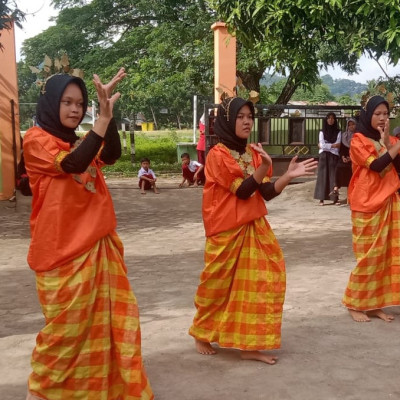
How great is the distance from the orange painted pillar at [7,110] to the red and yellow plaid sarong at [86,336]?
9.79m

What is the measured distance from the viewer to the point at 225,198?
434 centimetres

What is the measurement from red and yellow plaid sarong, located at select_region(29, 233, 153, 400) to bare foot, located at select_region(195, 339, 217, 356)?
109 centimetres

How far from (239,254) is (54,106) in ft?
5.41

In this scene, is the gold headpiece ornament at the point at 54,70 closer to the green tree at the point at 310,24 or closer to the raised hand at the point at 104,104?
the raised hand at the point at 104,104

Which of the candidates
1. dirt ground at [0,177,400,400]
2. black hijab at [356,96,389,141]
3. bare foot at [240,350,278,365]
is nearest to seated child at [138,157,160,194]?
dirt ground at [0,177,400,400]

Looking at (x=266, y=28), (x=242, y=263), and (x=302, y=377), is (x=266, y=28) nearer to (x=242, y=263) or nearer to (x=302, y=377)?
(x=242, y=263)

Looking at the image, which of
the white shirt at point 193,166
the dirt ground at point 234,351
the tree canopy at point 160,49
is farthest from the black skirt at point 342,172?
the white shirt at point 193,166

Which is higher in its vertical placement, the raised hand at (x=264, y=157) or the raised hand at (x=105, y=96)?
the raised hand at (x=105, y=96)

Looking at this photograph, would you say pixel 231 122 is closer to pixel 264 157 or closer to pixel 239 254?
pixel 264 157

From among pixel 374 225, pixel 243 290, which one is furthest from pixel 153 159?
pixel 243 290

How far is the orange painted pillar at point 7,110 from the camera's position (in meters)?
12.6

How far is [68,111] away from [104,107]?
282 millimetres

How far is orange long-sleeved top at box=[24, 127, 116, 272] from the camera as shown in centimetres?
330

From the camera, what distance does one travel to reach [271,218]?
11102mm
